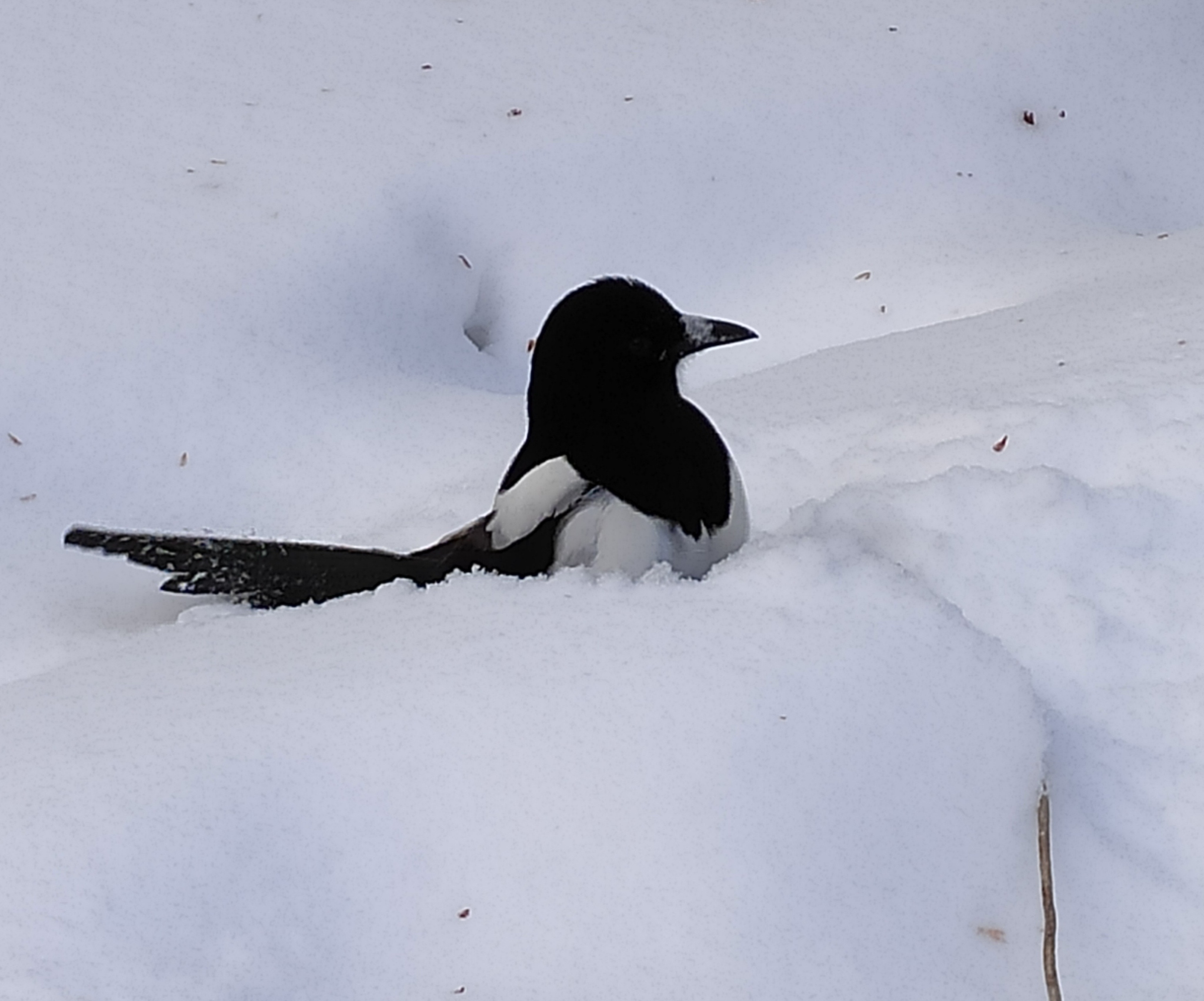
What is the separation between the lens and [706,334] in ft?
5.88

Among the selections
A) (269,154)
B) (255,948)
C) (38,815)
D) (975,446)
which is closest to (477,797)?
(255,948)

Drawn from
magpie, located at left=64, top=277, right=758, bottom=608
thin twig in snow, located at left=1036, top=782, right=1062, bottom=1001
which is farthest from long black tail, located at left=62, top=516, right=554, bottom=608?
thin twig in snow, located at left=1036, top=782, right=1062, bottom=1001

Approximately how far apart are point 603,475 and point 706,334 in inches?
8.4

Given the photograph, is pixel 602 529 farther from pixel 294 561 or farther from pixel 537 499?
pixel 294 561

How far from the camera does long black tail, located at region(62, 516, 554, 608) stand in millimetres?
1747

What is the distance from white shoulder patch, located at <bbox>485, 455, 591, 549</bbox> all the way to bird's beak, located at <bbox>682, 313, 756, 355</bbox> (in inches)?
7.9

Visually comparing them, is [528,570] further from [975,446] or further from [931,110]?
[931,110]

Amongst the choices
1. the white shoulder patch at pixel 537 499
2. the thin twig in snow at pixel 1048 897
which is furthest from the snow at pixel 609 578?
the white shoulder patch at pixel 537 499

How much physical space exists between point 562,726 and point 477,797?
0.31 feet

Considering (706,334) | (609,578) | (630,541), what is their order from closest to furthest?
1. (609,578)
2. (630,541)
3. (706,334)

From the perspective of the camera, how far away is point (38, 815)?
4.07 feet

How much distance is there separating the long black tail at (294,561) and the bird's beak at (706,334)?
10.8 inches

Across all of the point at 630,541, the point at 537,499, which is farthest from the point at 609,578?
the point at 537,499

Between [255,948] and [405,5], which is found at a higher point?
[405,5]
